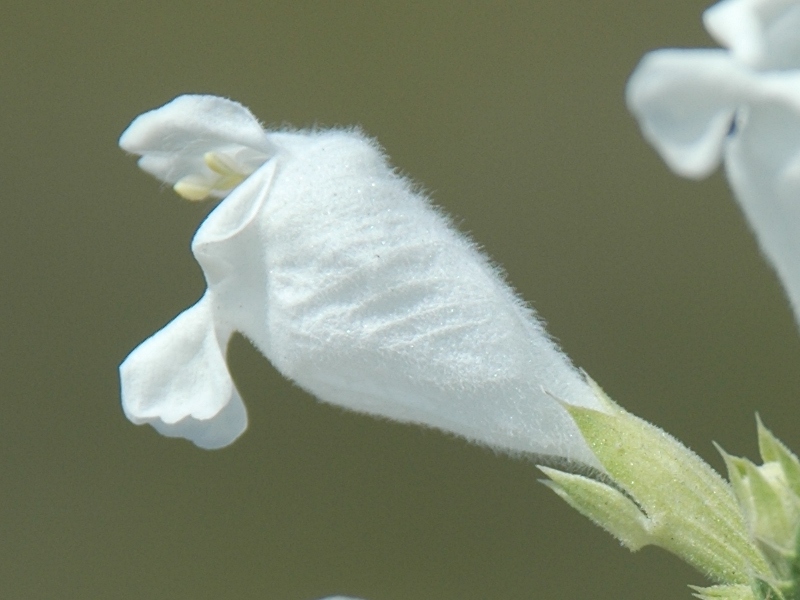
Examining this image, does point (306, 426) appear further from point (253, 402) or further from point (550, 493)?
point (550, 493)

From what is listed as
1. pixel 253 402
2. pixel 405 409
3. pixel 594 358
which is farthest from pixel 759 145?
pixel 253 402

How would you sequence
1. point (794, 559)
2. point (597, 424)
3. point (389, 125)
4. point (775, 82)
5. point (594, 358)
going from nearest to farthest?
1. point (775, 82)
2. point (794, 559)
3. point (597, 424)
4. point (594, 358)
5. point (389, 125)

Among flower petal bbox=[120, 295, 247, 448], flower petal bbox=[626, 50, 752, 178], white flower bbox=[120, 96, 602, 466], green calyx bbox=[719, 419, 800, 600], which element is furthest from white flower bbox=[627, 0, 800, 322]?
flower petal bbox=[120, 295, 247, 448]

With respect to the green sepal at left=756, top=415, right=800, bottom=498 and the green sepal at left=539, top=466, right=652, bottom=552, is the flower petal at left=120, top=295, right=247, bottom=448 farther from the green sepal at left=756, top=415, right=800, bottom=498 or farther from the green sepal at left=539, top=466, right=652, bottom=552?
the green sepal at left=756, top=415, right=800, bottom=498

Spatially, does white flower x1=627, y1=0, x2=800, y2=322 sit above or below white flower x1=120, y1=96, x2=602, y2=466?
above

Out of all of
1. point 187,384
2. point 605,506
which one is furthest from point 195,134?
point 605,506

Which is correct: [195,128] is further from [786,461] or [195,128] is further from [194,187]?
[786,461]

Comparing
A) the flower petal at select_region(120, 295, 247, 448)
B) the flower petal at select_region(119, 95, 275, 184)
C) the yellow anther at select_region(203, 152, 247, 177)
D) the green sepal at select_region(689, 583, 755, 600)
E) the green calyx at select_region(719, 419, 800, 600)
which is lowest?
the green sepal at select_region(689, 583, 755, 600)

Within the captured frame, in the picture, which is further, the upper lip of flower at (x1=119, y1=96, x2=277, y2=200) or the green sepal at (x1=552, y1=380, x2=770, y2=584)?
the upper lip of flower at (x1=119, y1=96, x2=277, y2=200)
